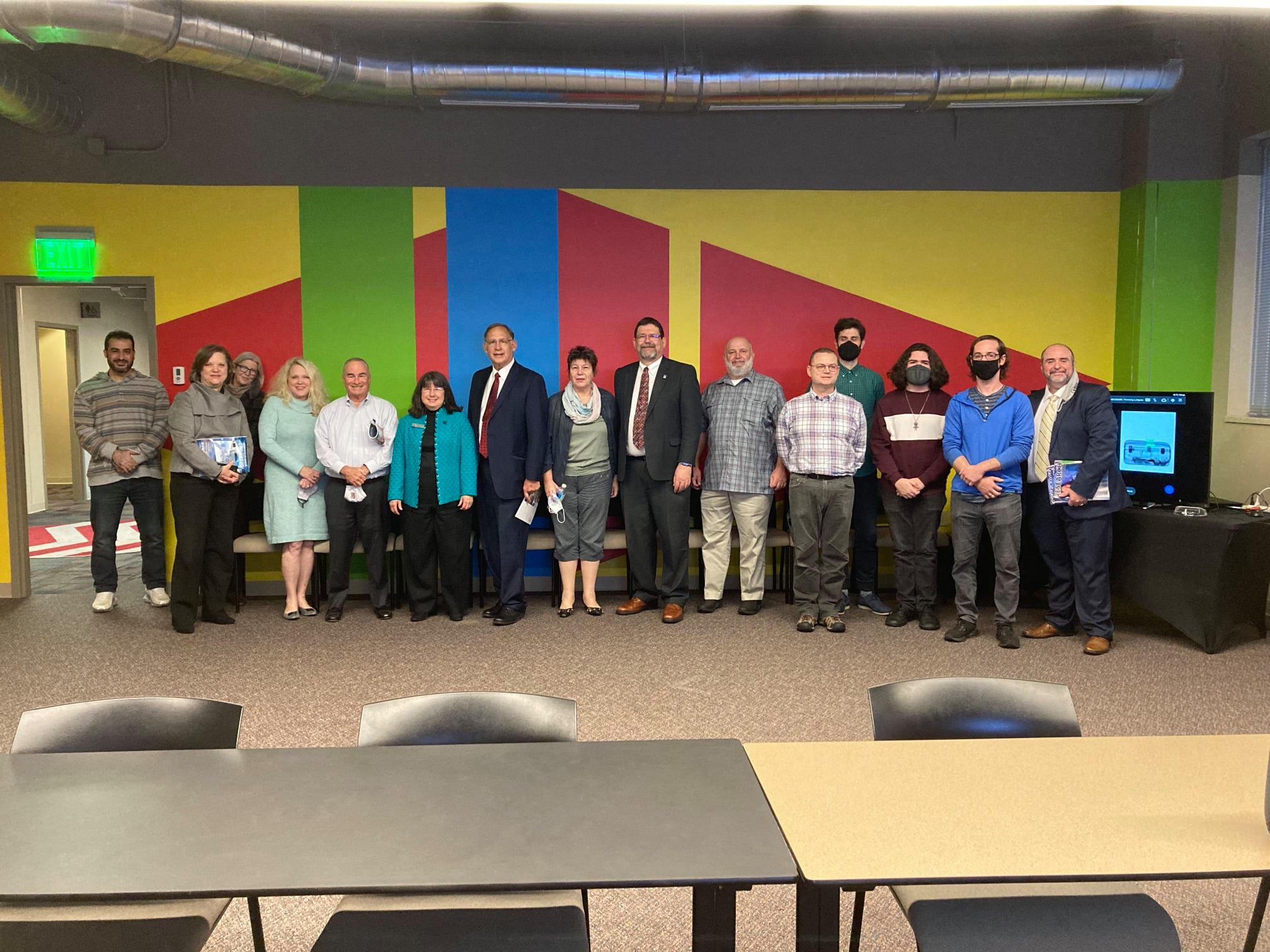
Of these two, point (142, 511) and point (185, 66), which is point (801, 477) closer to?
point (142, 511)

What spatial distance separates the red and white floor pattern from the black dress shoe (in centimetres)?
398

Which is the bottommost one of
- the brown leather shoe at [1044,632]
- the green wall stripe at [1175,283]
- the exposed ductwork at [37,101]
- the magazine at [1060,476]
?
the brown leather shoe at [1044,632]

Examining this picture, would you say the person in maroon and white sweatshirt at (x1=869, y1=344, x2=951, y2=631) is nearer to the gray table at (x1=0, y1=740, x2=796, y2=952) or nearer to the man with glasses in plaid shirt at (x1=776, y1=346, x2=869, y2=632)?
the man with glasses in plaid shirt at (x1=776, y1=346, x2=869, y2=632)

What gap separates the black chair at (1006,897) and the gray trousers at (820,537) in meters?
3.53

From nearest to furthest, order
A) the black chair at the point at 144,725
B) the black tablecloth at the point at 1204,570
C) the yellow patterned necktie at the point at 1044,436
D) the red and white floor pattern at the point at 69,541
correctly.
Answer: the black chair at the point at 144,725
the black tablecloth at the point at 1204,570
the yellow patterned necktie at the point at 1044,436
the red and white floor pattern at the point at 69,541

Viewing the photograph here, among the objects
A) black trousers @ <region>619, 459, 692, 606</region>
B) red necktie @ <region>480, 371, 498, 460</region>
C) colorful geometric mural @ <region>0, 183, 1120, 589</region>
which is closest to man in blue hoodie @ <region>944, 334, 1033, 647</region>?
colorful geometric mural @ <region>0, 183, 1120, 589</region>

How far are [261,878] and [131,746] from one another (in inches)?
37.9

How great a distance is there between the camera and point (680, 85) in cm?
592

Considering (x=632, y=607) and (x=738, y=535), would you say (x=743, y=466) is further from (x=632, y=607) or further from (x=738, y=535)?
(x=632, y=607)

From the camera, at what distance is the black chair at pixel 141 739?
186cm

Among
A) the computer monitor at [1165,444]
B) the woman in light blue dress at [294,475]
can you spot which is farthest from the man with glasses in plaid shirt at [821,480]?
the woman in light blue dress at [294,475]

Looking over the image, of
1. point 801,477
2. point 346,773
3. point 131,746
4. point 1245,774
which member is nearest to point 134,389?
point 801,477

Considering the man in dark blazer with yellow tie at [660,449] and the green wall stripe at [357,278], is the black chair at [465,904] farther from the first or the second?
the green wall stripe at [357,278]

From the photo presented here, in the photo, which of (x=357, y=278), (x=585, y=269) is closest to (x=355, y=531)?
(x=357, y=278)
